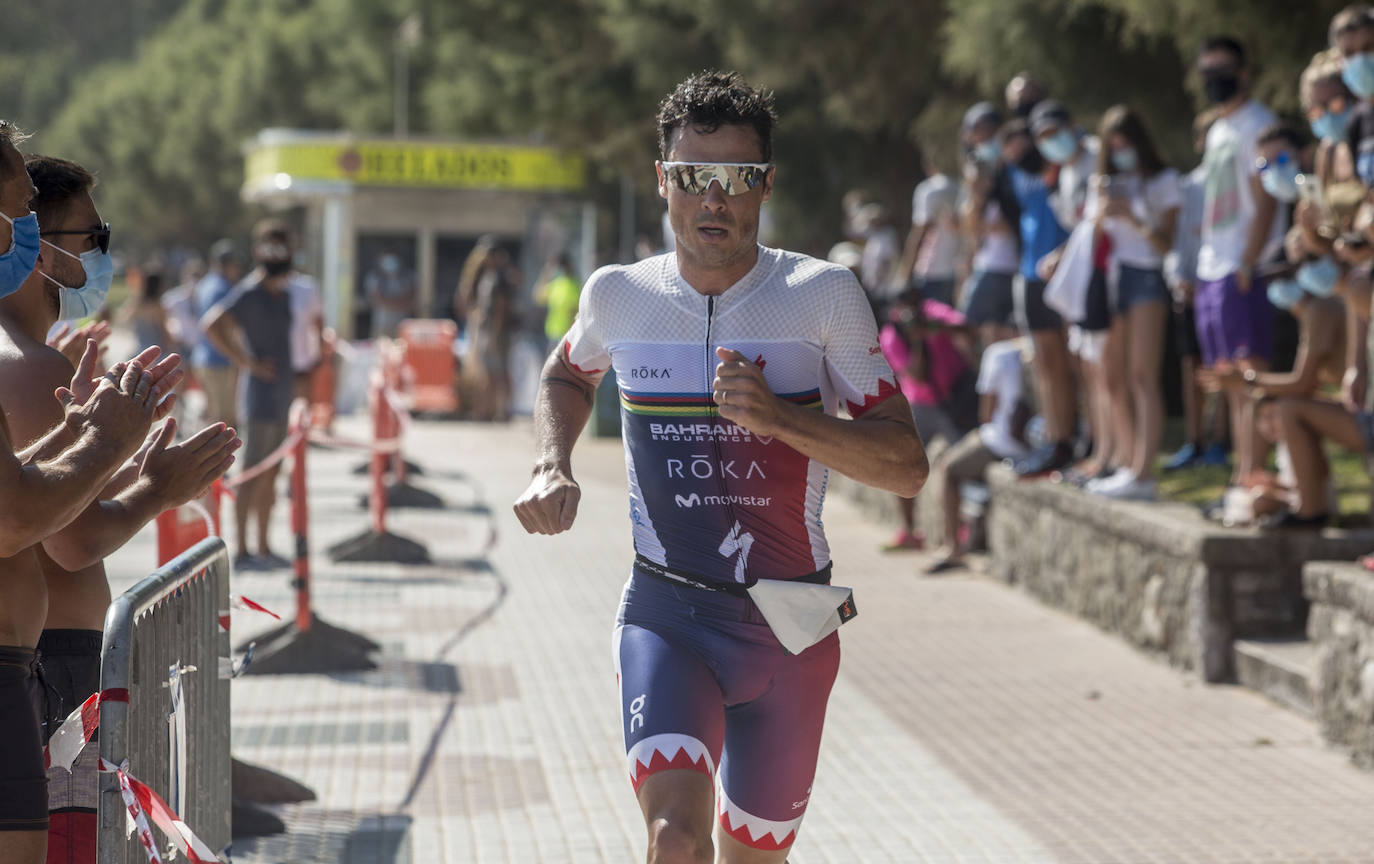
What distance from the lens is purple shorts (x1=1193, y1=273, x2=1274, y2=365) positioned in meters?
9.26

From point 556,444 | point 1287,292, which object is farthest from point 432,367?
point 556,444

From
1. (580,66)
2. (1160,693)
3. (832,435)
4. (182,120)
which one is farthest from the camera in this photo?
(182,120)

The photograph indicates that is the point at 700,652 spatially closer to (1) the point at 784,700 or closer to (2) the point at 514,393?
(1) the point at 784,700

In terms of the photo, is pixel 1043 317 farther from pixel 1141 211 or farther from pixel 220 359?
pixel 220 359

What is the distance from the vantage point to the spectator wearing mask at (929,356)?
12.4m

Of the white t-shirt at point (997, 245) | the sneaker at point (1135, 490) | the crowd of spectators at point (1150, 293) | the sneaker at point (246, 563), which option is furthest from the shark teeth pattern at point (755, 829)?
the white t-shirt at point (997, 245)

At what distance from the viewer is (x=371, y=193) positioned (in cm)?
3197

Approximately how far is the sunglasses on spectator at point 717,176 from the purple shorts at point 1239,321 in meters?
5.93

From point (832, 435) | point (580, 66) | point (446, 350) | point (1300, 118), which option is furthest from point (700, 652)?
point (580, 66)

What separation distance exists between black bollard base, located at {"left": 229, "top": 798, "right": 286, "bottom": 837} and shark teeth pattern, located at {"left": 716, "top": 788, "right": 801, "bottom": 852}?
A: 2650mm

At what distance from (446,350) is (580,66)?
286 inches

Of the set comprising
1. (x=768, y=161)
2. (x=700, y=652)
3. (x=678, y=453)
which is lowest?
(x=700, y=652)

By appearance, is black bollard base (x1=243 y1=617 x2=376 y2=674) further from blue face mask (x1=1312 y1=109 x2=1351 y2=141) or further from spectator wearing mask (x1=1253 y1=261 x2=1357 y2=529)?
blue face mask (x1=1312 y1=109 x2=1351 y2=141)

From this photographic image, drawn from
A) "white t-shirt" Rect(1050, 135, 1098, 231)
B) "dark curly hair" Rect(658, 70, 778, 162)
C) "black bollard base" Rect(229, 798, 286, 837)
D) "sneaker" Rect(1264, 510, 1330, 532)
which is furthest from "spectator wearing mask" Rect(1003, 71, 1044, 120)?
"dark curly hair" Rect(658, 70, 778, 162)
